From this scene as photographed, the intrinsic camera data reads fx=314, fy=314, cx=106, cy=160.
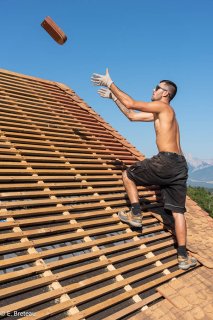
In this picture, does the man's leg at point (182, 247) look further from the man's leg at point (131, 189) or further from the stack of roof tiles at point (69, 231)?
the man's leg at point (131, 189)

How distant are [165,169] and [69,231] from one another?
142 cm

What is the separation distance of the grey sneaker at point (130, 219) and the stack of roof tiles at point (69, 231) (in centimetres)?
9

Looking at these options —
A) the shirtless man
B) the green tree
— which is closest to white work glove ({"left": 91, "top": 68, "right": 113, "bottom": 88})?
the shirtless man

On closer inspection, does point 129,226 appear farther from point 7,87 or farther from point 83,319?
point 7,87

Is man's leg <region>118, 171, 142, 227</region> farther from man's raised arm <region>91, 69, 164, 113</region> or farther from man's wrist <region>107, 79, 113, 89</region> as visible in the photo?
man's wrist <region>107, 79, 113, 89</region>

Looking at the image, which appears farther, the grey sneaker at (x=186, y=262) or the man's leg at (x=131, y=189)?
the man's leg at (x=131, y=189)

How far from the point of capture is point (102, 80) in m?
4.38

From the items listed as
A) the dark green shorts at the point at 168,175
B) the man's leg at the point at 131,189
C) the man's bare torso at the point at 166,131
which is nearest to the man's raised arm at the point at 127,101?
the man's bare torso at the point at 166,131

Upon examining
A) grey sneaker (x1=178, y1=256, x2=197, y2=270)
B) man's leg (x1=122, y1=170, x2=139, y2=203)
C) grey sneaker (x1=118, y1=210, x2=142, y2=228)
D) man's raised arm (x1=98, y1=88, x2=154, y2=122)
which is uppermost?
man's raised arm (x1=98, y1=88, x2=154, y2=122)

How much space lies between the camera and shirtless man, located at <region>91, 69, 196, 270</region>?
3896mm

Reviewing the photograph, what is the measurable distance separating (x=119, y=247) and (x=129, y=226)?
20.5 inches

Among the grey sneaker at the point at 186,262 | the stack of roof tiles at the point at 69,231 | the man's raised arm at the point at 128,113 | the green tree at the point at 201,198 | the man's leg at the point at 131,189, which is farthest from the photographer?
the green tree at the point at 201,198

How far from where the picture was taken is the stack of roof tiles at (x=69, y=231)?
2654 millimetres

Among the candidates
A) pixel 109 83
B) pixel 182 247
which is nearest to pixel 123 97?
pixel 109 83
